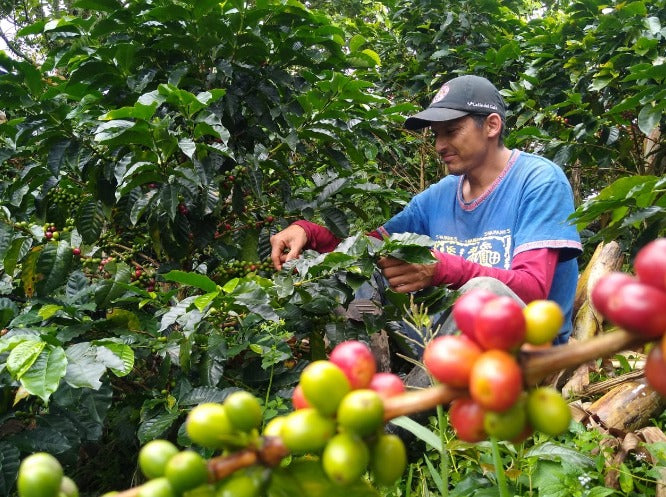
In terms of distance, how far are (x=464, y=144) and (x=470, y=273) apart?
99 centimetres

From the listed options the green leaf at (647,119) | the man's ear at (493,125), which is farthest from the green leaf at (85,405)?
the green leaf at (647,119)

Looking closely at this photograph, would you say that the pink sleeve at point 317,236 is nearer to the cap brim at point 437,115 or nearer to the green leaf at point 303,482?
the cap brim at point 437,115

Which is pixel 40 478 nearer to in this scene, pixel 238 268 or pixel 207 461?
pixel 207 461

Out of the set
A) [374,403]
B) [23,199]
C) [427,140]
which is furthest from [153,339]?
[427,140]

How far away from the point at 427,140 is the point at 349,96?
3183 millimetres

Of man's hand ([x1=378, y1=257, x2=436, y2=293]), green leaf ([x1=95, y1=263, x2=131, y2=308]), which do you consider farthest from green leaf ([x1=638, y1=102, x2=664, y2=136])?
green leaf ([x1=95, y1=263, x2=131, y2=308])

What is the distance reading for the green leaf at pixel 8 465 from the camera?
63.4 inches

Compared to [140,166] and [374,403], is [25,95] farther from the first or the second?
[374,403]

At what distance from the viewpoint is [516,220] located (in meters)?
2.76

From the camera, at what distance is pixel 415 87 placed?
5164mm

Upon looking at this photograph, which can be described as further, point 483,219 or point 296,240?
point 483,219

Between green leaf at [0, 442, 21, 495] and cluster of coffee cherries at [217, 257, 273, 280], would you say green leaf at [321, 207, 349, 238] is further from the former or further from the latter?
green leaf at [0, 442, 21, 495]

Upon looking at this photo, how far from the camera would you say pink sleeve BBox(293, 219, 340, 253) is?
2619 millimetres

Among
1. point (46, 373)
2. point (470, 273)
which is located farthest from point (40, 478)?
point (470, 273)
